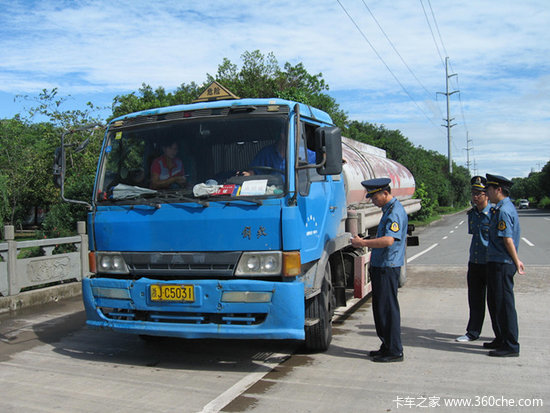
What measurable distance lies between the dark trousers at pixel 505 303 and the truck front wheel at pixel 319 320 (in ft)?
5.68

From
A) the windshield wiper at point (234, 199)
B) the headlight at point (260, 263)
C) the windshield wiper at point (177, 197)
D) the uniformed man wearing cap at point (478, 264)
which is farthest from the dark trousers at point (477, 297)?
the windshield wiper at point (177, 197)

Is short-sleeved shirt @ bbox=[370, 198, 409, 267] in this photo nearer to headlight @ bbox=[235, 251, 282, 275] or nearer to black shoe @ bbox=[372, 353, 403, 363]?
black shoe @ bbox=[372, 353, 403, 363]

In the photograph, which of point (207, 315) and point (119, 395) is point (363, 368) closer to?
point (207, 315)

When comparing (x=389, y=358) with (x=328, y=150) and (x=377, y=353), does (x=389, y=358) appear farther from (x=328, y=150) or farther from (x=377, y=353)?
(x=328, y=150)

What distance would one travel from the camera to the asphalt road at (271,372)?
169 inches

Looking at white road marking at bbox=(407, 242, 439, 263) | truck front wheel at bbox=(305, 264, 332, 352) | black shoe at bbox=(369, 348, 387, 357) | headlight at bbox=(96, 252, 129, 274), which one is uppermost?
headlight at bbox=(96, 252, 129, 274)

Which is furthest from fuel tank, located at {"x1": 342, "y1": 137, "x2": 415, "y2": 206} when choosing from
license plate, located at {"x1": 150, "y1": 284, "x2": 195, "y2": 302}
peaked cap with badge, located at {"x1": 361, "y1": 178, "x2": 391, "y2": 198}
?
license plate, located at {"x1": 150, "y1": 284, "x2": 195, "y2": 302}

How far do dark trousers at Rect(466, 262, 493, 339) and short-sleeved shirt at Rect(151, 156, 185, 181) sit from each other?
3534mm

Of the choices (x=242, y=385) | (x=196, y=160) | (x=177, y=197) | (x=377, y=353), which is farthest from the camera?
(x=377, y=353)

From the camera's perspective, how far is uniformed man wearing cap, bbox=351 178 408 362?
5.40m

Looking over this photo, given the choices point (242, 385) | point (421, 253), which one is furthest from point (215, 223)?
point (421, 253)

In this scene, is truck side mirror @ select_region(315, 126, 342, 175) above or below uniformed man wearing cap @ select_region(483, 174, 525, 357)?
above

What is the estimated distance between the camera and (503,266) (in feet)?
18.2

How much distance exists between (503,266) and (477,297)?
0.77 meters
